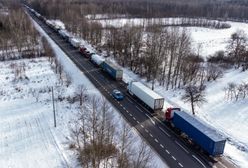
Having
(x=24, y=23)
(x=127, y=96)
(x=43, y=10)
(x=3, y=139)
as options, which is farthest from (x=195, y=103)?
(x=43, y=10)

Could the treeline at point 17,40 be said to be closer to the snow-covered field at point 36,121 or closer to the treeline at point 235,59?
the snow-covered field at point 36,121

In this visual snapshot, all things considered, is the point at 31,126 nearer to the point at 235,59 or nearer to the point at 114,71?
the point at 114,71

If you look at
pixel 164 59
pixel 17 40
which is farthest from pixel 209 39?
pixel 17 40

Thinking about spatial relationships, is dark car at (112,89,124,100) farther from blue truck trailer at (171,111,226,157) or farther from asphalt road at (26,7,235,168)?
blue truck trailer at (171,111,226,157)

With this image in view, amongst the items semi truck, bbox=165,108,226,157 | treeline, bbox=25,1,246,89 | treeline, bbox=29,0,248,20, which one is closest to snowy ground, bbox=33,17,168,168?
semi truck, bbox=165,108,226,157

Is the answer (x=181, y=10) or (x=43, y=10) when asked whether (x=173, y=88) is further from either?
(x=181, y=10)
